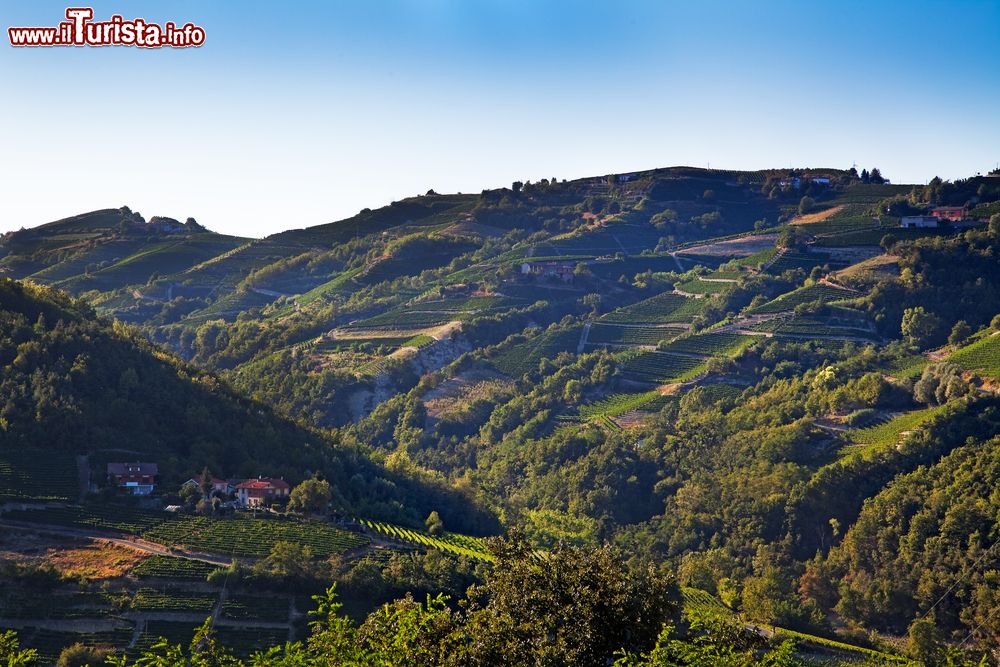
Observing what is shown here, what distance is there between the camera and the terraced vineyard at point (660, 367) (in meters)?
89.3

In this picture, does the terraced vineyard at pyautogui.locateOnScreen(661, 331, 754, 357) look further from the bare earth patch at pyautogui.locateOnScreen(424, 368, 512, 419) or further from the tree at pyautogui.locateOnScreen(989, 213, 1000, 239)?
the tree at pyautogui.locateOnScreen(989, 213, 1000, 239)

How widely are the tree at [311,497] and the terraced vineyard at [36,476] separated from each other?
30.1 ft

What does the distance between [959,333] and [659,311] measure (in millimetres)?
29672

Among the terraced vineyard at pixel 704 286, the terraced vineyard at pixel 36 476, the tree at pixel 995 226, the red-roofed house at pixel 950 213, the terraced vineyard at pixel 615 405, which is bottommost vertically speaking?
the terraced vineyard at pixel 615 405

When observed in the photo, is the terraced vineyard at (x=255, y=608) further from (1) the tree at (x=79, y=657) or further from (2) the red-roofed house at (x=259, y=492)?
(2) the red-roofed house at (x=259, y=492)

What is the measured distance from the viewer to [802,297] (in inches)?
3898

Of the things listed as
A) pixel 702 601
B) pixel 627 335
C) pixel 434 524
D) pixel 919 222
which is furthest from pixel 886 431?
pixel 919 222

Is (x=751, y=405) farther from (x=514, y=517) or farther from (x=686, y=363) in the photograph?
(x=514, y=517)

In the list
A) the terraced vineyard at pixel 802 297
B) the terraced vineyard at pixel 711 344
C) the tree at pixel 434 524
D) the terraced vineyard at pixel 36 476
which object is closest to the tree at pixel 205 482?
the terraced vineyard at pixel 36 476

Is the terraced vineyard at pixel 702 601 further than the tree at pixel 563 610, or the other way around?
the terraced vineyard at pixel 702 601

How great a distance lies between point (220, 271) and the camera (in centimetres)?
13475

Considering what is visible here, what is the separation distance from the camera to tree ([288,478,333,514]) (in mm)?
48281

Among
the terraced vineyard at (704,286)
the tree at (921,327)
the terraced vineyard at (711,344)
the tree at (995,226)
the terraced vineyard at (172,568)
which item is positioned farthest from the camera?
the terraced vineyard at (704,286)

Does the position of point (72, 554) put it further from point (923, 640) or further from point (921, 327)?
point (921, 327)
